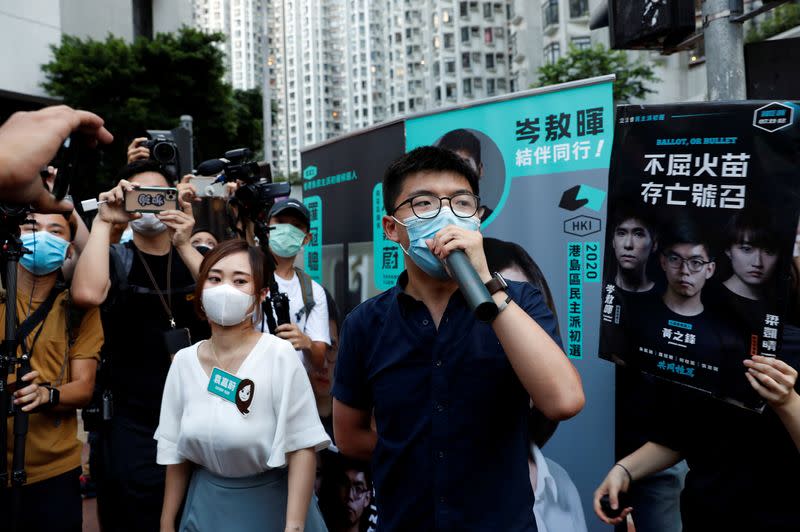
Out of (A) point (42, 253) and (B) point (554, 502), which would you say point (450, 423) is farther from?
(A) point (42, 253)

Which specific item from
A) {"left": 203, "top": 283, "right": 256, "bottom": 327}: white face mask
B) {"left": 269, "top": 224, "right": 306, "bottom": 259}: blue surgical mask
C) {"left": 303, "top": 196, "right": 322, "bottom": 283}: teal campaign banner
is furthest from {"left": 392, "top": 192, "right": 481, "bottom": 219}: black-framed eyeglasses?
{"left": 303, "top": 196, "right": 322, "bottom": 283}: teal campaign banner

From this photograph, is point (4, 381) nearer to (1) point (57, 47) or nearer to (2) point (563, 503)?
(2) point (563, 503)

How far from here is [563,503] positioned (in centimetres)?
339

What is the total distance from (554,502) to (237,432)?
1731 millimetres

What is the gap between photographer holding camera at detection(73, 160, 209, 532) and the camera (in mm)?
3186

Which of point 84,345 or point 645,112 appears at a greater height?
point 645,112

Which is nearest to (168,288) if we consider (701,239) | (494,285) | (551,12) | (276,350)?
(276,350)

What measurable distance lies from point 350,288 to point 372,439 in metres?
2.77

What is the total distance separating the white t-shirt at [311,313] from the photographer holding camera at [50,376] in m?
1.29

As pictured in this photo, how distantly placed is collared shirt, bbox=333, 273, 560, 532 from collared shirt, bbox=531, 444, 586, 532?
140 cm

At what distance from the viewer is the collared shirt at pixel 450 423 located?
1.88 m

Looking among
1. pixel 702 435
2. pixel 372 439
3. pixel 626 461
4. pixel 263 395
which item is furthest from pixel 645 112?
pixel 263 395

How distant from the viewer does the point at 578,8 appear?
114 ft

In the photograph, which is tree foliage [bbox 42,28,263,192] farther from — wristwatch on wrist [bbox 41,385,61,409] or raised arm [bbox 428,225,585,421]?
raised arm [bbox 428,225,585,421]
